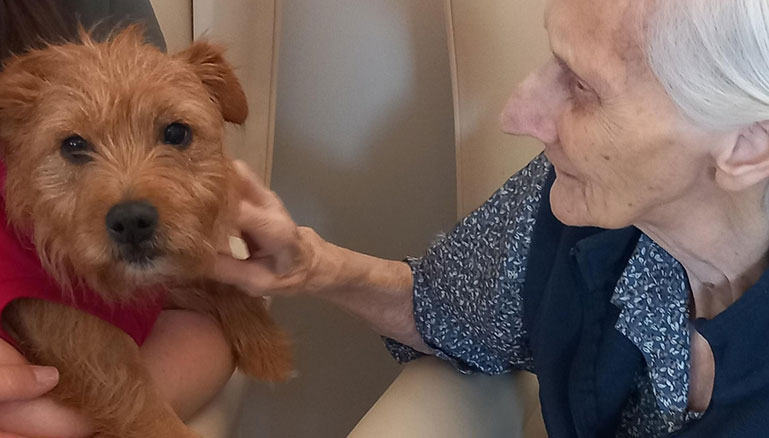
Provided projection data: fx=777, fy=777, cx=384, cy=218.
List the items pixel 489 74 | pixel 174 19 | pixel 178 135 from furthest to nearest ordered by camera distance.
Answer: pixel 174 19 → pixel 489 74 → pixel 178 135

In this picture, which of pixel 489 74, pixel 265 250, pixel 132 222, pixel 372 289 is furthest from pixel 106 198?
pixel 489 74

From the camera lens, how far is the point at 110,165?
0.88 metres

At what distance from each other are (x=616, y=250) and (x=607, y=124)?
0.24m

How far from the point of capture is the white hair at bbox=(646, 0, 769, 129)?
2.25 feet

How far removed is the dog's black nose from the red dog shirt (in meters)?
0.11

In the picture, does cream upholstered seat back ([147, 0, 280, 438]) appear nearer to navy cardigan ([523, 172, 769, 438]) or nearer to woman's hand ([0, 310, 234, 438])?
woman's hand ([0, 310, 234, 438])

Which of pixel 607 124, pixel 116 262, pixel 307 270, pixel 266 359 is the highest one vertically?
Answer: pixel 607 124

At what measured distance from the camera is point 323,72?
6.06 ft

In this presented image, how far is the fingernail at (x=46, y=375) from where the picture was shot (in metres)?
0.86

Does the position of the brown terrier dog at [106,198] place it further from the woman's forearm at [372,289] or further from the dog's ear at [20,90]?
the woman's forearm at [372,289]

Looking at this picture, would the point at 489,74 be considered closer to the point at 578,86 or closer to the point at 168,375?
the point at 578,86

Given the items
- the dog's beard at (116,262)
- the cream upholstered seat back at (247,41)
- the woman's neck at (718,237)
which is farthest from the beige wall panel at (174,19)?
the woman's neck at (718,237)

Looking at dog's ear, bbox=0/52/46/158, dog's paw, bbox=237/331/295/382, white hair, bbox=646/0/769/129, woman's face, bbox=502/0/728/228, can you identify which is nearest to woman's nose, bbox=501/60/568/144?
woman's face, bbox=502/0/728/228

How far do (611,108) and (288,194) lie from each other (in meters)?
1.30
